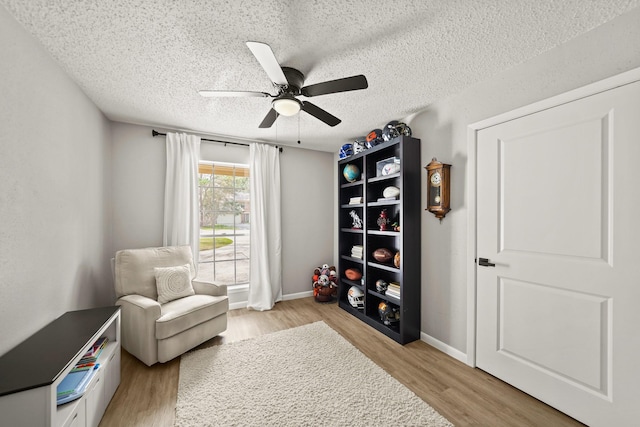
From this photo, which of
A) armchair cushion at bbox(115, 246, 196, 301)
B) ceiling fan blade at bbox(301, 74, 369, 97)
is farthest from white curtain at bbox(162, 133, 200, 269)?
ceiling fan blade at bbox(301, 74, 369, 97)

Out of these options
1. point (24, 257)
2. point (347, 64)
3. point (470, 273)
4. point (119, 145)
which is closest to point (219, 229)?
point (119, 145)

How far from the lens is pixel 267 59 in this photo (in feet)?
4.83

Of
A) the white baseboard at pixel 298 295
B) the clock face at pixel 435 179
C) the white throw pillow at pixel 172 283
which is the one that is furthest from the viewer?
the white baseboard at pixel 298 295

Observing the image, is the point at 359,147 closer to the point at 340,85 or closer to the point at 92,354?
the point at 340,85

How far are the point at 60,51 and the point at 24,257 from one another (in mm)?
1407

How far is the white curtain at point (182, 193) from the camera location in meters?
3.20

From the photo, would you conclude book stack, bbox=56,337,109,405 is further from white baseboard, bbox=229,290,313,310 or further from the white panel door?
the white panel door

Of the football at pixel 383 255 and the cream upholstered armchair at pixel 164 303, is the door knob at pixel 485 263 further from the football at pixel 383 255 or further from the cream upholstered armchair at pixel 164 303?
the cream upholstered armchair at pixel 164 303

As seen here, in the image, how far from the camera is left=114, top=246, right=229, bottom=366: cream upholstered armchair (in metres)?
2.18

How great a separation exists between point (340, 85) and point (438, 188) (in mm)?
1402

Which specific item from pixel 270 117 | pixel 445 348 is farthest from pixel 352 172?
pixel 445 348

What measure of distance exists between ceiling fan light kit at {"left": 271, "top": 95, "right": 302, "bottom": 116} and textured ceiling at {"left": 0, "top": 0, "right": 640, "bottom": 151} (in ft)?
A: 0.91

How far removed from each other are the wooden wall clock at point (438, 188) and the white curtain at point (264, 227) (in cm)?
223

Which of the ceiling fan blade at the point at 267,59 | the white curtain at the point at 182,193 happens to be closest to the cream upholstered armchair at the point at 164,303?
the white curtain at the point at 182,193
